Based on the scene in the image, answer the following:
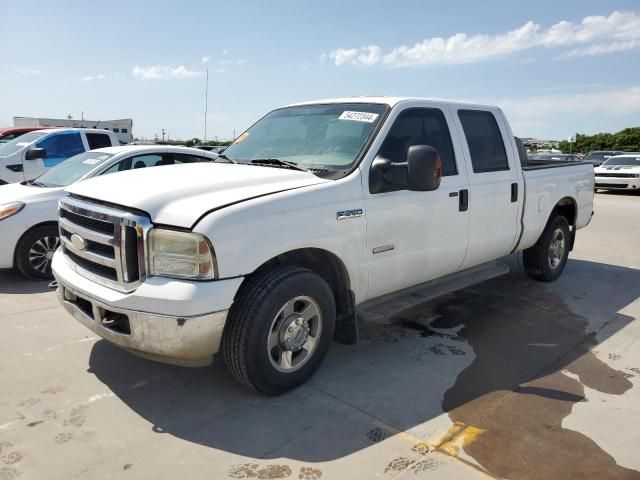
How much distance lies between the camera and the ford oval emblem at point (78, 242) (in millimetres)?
3334

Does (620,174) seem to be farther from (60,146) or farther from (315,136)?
(315,136)

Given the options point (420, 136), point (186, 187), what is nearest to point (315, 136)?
point (420, 136)

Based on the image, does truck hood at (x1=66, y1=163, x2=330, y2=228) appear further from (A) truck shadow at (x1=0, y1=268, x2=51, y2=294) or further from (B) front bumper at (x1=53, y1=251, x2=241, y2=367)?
→ (A) truck shadow at (x1=0, y1=268, x2=51, y2=294)

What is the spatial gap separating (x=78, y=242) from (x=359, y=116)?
220 centimetres

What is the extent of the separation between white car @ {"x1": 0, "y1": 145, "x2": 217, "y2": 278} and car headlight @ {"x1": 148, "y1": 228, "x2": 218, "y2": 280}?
3618 mm

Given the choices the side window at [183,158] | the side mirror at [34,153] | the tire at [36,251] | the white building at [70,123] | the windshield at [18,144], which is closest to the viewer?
the tire at [36,251]

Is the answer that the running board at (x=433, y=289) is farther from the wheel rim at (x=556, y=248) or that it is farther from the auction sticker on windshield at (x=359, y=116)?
the auction sticker on windshield at (x=359, y=116)

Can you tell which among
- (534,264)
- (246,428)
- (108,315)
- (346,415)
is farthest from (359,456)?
(534,264)

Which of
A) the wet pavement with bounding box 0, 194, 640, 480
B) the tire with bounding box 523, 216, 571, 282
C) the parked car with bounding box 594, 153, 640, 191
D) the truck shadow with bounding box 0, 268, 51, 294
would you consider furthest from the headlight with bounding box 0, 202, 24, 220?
A: the parked car with bounding box 594, 153, 640, 191

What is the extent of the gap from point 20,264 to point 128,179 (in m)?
3.23

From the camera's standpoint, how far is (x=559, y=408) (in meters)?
3.27

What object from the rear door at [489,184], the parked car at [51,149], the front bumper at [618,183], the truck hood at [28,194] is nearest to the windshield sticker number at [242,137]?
the rear door at [489,184]

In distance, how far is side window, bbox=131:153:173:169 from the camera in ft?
21.8

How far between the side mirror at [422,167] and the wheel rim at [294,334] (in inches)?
42.3
